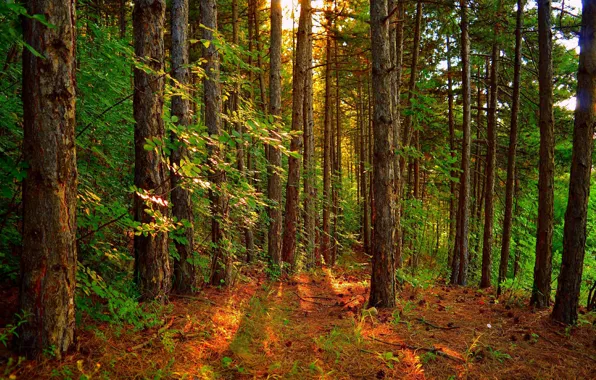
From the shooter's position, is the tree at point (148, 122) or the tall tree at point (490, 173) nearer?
the tree at point (148, 122)

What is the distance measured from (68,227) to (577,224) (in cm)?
676

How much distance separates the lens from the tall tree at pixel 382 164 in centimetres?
599

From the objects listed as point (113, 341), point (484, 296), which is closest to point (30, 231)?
point (113, 341)

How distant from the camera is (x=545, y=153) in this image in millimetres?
6301

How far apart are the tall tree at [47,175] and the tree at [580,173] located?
6.68 meters

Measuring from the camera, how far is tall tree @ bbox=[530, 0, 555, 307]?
20.0 feet

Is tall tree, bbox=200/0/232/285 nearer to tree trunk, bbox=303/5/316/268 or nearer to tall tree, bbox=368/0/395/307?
tall tree, bbox=368/0/395/307

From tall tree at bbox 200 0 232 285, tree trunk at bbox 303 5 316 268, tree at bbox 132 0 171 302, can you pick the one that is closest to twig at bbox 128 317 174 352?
tree at bbox 132 0 171 302

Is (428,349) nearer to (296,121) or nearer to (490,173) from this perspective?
(296,121)

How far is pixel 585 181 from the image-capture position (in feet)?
17.4

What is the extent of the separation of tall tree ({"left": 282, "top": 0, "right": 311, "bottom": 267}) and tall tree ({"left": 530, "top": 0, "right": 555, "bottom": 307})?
18.1 feet

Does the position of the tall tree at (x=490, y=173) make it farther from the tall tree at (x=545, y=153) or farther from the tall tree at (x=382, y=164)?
the tall tree at (x=382, y=164)

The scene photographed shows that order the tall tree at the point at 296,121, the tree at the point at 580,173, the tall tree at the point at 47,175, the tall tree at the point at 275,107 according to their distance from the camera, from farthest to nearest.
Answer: the tall tree at the point at 296,121 → the tall tree at the point at 275,107 → the tree at the point at 580,173 → the tall tree at the point at 47,175

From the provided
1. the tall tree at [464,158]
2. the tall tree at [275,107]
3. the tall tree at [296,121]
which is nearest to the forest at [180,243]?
the tall tree at [464,158]
